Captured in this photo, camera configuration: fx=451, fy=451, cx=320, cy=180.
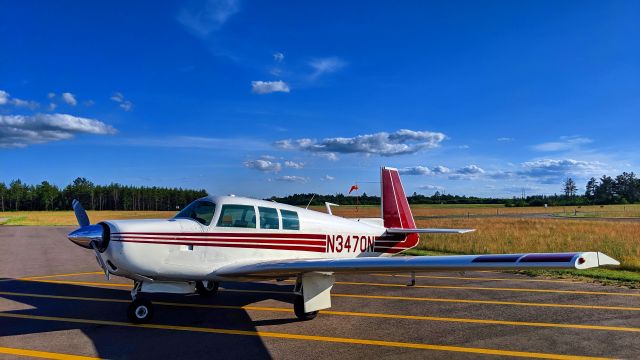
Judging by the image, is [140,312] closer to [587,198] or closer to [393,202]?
[393,202]

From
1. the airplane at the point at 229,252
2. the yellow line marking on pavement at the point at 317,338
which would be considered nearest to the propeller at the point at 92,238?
the airplane at the point at 229,252

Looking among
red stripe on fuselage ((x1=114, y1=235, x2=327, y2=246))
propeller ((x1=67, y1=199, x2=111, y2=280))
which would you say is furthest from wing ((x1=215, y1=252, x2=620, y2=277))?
propeller ((x1=67, y1=199, x2=111, y2=280))

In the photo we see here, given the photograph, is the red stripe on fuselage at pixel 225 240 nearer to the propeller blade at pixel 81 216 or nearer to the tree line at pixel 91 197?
the propeller blade at pixel 81 216

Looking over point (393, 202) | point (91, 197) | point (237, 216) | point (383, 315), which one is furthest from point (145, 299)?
point (91, 197)

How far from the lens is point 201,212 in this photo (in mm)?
7473

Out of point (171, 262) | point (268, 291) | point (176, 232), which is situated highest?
point (176, 232)

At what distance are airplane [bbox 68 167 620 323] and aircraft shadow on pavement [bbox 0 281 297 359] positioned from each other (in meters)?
0.52

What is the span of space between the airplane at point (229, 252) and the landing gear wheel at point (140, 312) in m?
0.01

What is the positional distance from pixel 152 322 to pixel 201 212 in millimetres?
1852

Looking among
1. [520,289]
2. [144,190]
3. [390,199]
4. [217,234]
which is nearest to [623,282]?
[520,289]

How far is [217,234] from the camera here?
7281 millimetres

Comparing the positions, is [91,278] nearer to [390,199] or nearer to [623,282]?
[390,199]

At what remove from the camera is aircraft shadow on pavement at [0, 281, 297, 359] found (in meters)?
5.62

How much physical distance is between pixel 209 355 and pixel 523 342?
3959 mm
